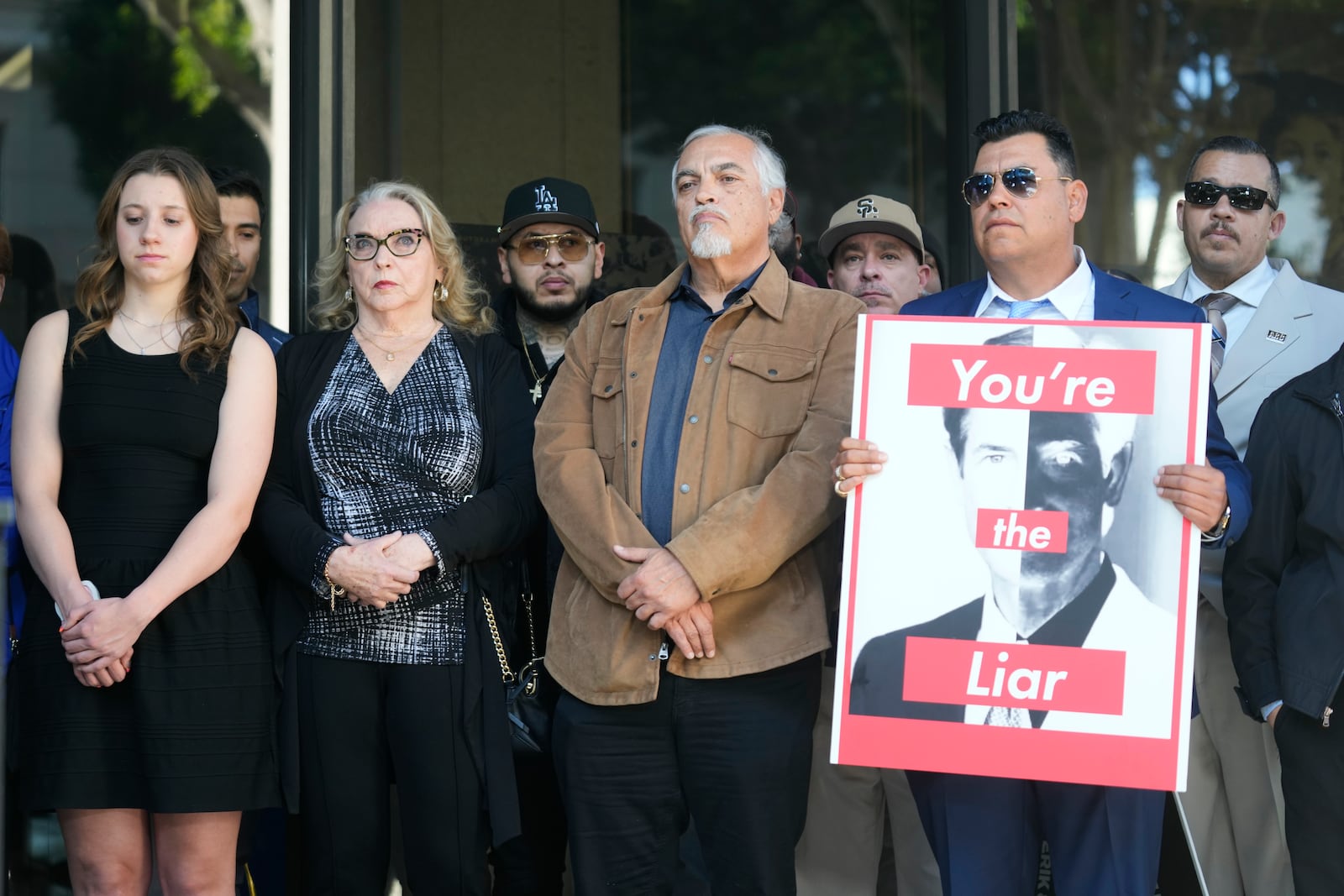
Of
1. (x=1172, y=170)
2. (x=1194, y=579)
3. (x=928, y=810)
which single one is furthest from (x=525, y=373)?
(x=1172, y=170)

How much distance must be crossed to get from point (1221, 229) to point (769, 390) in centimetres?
154

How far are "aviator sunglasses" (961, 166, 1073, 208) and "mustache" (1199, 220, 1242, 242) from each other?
0.93 m

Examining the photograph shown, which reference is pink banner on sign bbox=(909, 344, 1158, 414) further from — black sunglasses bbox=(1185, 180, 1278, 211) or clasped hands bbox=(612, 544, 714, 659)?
black sunglasses bbox=(1185, 180, 1278, 211)

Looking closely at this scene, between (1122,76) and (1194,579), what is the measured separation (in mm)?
3821

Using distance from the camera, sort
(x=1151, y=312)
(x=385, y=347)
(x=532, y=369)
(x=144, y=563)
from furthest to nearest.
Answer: (x=532, y=369), (x=385, y=347), (x=144, y=563), (x=1151, y=312)

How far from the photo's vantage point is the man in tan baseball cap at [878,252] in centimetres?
422

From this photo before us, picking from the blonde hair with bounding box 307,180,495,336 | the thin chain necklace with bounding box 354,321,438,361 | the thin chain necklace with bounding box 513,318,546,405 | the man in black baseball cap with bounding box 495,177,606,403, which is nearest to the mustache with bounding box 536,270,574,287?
the man in black baseball cap with bounding box 495,177,606,403

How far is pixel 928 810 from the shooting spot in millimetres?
3006

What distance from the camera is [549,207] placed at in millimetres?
4191

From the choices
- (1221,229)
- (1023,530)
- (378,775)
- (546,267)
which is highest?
(1221,229)

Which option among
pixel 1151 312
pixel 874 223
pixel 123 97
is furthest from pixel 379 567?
pixel 123 97

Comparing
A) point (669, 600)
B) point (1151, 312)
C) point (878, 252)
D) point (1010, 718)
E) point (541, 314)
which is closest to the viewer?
point (1010, 718)

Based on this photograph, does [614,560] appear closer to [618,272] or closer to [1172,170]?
[618,272]

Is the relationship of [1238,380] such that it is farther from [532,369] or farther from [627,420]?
[532,369]
